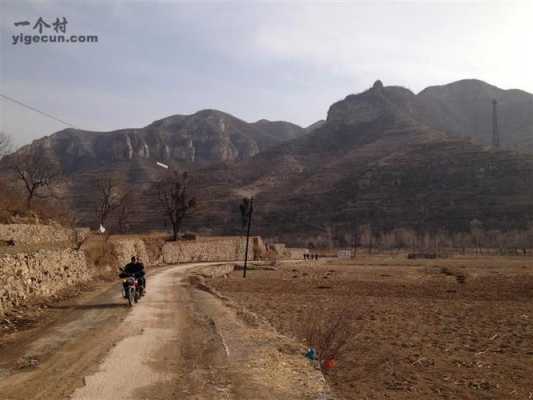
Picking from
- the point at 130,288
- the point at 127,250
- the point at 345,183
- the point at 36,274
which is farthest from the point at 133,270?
the point at 345,183

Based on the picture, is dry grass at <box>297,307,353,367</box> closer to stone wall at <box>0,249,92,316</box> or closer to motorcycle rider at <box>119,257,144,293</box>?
motorcycle rider at <box>119,257,144,293</box>

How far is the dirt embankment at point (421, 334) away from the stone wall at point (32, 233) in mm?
11166

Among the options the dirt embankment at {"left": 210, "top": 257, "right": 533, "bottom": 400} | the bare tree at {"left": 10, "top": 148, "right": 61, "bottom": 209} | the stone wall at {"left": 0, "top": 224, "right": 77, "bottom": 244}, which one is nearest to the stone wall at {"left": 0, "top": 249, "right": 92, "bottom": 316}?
the stone wall at {"left": 0, "top": 224, "right": 77, "bottom": 244}

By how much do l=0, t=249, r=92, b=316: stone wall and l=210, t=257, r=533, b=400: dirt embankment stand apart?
8.09 meters

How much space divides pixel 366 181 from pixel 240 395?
12200 cm

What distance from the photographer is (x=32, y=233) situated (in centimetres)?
3030

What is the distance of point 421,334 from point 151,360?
10.7 m

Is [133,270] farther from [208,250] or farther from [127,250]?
[208,250]

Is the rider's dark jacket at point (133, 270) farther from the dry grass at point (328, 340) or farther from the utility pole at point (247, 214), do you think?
the utility pole at point (247, 214)

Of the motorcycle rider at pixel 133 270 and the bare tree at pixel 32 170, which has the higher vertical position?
the bare tree at pixel 32 170

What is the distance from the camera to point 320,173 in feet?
490

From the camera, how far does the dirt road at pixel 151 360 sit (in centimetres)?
796

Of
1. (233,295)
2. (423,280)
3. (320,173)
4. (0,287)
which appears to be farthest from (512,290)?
(320,173)

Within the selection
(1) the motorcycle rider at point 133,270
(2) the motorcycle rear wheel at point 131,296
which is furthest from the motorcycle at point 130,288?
(1) the motorcycle rider at point 133,270
